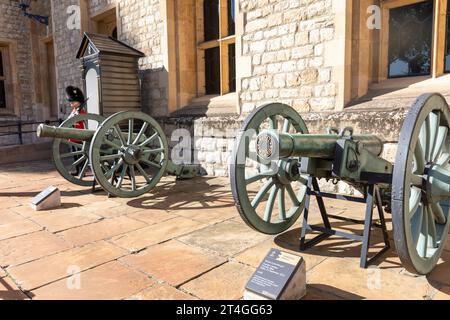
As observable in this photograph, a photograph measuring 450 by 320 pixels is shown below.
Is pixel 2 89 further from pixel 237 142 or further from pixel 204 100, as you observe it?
pixel 237 142

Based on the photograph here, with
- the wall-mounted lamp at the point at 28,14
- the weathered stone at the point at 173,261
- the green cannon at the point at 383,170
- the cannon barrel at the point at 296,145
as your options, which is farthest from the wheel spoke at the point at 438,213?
the wall-mounted lamp at the point at 28,14

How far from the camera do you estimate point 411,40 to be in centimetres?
438

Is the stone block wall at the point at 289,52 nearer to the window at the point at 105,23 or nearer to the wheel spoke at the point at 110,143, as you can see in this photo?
the wheel spoke at the point at 110,143

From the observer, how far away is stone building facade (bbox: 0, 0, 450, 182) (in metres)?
4.22

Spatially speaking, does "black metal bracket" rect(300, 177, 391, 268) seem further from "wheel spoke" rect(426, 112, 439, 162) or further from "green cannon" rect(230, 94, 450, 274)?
"wheel spoke" rect(426, 112, 439, 162)

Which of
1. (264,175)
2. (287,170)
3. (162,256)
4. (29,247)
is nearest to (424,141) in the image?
(287,170)

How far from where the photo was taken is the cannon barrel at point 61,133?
4.24 m

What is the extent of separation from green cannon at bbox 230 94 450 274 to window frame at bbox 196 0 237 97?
144 inches

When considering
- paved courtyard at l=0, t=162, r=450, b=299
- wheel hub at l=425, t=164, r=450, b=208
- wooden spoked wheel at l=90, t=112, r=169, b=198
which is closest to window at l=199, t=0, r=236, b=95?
wooden spoked wheel at l=90, t=112, r=169, b=198

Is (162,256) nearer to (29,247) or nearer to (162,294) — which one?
(162,294)

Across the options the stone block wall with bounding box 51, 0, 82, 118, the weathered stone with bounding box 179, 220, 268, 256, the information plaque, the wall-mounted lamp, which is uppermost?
the wall-mounted lamp

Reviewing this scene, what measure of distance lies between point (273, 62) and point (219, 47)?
172cm

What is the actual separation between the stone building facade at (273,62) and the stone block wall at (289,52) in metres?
0.01

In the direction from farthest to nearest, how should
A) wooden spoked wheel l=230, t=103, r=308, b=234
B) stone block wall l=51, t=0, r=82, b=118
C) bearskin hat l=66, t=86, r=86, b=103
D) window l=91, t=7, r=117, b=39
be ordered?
stone block wall l=51, t=0, r=82, b=118
window l=91, t=7, r=117, b=39
bearskin hat l=66, t=86, r=86, b=103
wooden spoked wheel l=230, t=103, r=308, b=234
